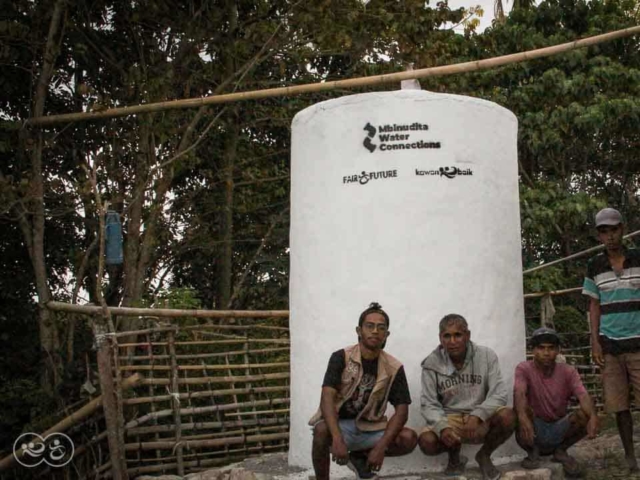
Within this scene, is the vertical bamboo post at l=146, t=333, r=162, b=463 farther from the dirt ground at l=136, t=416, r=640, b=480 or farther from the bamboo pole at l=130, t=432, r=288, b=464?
the dirt ground at l=136, t=416, r=640, b=480

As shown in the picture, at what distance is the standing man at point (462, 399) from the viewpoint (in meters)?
5.18

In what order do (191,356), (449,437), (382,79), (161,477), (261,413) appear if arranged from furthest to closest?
(261,413) → (191,356) → (161,477) → (382,79) → (449,437)

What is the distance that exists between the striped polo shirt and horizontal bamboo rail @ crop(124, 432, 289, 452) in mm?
3244

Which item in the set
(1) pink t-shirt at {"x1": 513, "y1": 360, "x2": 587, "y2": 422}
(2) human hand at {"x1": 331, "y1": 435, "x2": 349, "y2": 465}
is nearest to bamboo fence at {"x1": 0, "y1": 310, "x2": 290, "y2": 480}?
(2) human hand at {"x1": 331, "y1": 435, "x2": 349, "y2": 465}

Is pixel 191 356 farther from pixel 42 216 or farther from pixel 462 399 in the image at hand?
pixel 462 399

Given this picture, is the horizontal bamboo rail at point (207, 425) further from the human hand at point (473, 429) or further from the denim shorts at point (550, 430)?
the denim shorts at point (550, 430)

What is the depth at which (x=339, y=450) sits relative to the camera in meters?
4.85

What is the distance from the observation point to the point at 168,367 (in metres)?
7.22

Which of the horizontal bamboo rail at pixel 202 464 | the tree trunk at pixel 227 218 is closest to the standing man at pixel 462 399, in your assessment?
the horizontal bamboo rail at pixel 202 464

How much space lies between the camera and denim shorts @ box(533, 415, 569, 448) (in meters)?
5.49

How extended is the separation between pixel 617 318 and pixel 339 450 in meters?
1.97

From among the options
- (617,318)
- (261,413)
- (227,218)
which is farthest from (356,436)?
(227,218)

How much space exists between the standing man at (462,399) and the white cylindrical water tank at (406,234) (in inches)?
15.9

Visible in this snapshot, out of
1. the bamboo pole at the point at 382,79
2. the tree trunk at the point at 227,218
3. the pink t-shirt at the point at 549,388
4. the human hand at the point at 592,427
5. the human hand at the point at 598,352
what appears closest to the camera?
the human hand at the point at 592,427
